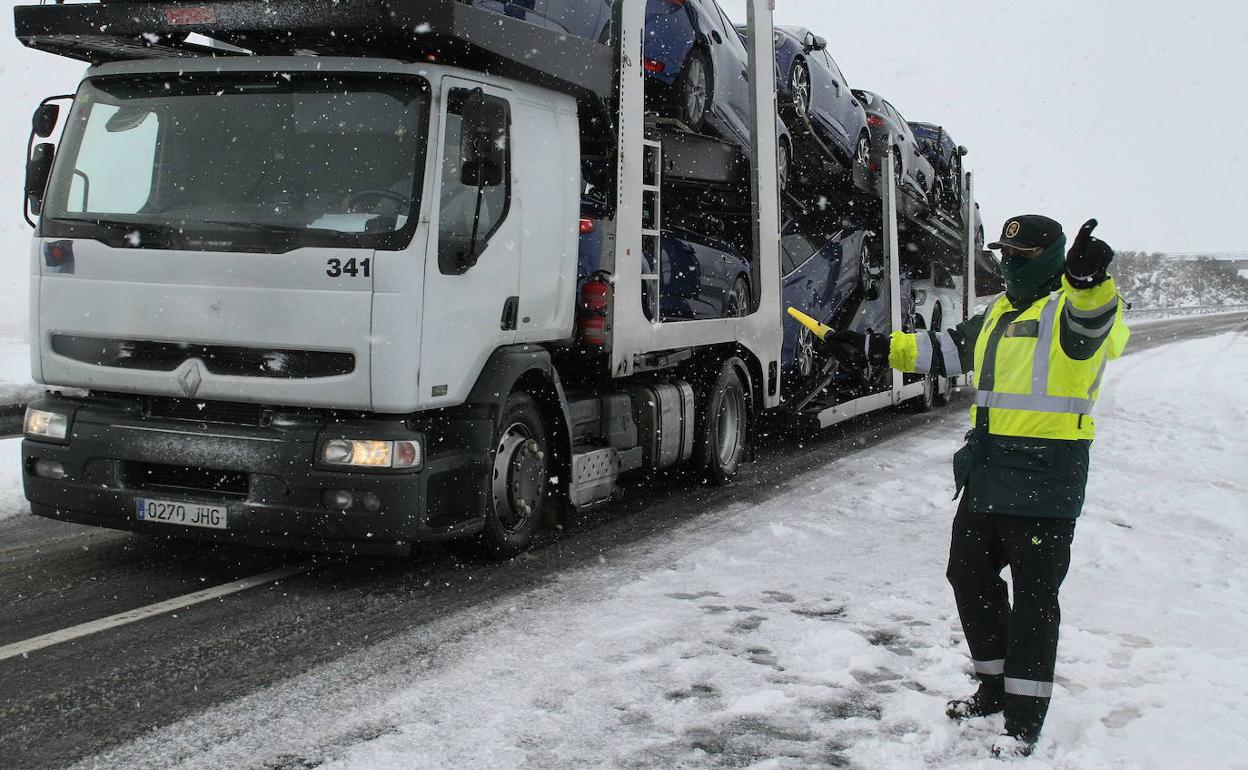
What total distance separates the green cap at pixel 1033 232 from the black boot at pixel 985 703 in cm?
148

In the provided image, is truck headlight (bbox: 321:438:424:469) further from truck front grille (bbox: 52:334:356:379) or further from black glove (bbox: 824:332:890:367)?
black glove (bbox: 824:332:890:367)

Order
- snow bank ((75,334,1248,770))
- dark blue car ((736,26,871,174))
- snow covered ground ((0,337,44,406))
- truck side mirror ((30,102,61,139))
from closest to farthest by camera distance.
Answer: snow bank ((75,334,1248,770))
truck side mirror ((30,102,61,139))
dark blue car ((736,26,871,174))
snow covered ground ((0,337,44,406))

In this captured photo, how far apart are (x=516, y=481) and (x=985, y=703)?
2.89m

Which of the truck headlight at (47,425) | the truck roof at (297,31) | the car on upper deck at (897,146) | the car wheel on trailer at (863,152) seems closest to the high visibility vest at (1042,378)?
the truck roof at (297,31)

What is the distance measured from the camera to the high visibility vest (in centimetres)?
374

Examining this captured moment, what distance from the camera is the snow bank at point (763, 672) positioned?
3.67m

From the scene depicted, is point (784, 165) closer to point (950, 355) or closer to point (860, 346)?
point (860, 346)

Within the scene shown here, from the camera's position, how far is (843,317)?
12.4 metres

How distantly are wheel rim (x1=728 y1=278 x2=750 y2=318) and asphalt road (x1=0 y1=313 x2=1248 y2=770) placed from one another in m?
2.03

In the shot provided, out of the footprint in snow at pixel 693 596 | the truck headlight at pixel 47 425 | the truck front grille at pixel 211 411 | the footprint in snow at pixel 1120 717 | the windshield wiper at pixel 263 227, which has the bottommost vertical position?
the footprint in snow at pixel 1120 717

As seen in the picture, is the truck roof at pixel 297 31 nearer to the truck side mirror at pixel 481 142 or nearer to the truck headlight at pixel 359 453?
the truck side mirror at pixel 481 142

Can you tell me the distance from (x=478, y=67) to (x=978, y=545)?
11.4 ft

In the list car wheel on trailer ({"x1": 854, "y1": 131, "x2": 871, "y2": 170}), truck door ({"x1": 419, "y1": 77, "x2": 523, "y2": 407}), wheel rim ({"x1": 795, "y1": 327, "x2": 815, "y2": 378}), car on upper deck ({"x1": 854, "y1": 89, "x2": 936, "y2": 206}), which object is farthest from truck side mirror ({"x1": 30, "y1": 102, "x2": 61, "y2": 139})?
car on upper deck ({"x1": 854, "y1": 89, "x2": 936, "y2": 206})

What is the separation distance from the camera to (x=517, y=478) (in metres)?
6.18
